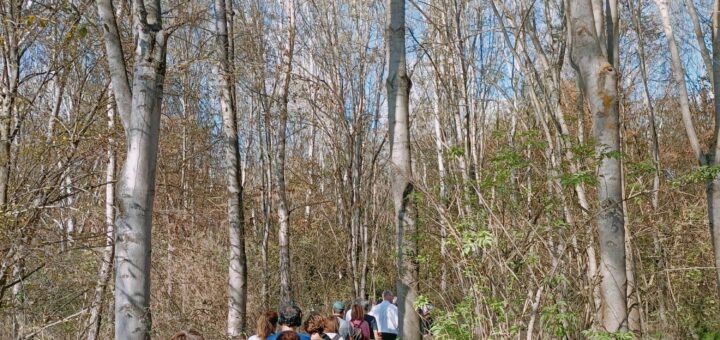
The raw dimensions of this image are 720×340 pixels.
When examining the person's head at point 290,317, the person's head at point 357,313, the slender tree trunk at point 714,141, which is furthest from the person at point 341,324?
the slender tree trunk at point 714,141

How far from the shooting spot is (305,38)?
53.7ft

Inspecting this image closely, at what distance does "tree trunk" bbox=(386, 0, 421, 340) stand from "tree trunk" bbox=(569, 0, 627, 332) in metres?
1.68

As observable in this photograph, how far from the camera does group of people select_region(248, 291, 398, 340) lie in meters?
6.06

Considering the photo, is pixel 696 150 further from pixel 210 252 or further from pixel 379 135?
pixel 379 135

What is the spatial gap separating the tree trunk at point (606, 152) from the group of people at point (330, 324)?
2.46m

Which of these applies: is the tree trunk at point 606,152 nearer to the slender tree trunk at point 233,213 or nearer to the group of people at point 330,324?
the group of people at point 330,324

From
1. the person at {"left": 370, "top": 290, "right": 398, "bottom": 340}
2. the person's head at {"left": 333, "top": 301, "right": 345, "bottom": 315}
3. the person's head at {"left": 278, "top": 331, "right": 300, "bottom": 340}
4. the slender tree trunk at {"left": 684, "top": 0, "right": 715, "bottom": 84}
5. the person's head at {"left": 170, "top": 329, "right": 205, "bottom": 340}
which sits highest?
the slender tree trunk at {"left": 684, "top": 0, "right": 715, "bottom": 84}

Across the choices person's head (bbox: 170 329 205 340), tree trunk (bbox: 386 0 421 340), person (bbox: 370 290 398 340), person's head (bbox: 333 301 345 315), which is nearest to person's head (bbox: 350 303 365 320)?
person's head (bbox: 333 301 345 315)

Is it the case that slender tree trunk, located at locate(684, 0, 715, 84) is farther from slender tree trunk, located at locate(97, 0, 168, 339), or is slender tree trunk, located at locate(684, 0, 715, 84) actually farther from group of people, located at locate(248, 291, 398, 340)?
slender tree trunk, located at locate(97, 0, 168, 339)

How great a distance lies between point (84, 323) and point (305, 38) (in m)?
8.47

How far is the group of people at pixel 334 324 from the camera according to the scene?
239 inches

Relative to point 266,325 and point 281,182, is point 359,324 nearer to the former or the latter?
A: point 266,325

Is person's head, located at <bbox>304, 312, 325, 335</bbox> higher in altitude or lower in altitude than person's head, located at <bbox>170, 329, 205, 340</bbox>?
lower

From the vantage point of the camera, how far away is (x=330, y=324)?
23.5 ft
